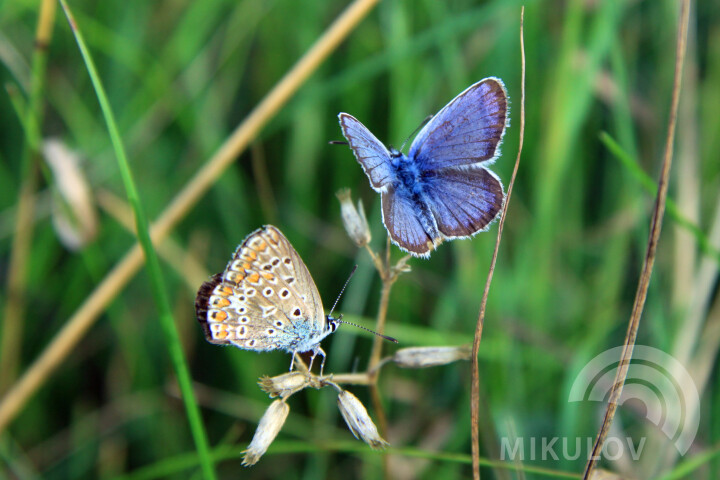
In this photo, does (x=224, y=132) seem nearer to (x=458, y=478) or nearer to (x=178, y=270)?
(x=178, y=270)

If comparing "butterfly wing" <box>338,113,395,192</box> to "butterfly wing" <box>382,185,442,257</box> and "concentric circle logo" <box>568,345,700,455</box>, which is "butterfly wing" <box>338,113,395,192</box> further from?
"concentric circle logo" <box>568,345,700,455</box>

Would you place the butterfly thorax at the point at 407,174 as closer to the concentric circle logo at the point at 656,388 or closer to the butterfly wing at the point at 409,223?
the butterfly wing at the point at 409,223

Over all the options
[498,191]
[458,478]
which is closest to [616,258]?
[458,478]

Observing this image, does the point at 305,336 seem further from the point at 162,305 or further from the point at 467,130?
the point at 467,130

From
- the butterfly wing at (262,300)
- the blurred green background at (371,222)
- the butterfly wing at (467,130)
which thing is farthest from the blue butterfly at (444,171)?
the blurred green background at (371,222)

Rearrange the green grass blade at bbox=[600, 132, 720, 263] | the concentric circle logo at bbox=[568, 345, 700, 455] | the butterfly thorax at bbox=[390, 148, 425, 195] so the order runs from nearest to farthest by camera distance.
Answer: the green grass blade at bbox=[600, 132, 720, 263], the butterfly thorax at bbox=[390, 148, 425, 195], the concentric circle logo at bbox=[568, 345, 700, 455]

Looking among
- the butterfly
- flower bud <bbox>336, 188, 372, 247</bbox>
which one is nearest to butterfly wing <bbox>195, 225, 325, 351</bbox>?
the butterfly
